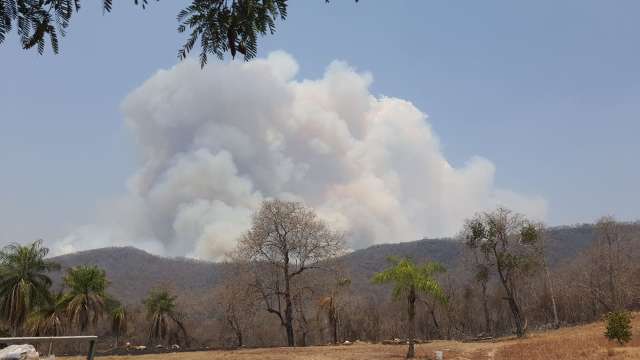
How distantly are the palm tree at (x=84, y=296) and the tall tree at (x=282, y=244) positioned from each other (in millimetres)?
19573

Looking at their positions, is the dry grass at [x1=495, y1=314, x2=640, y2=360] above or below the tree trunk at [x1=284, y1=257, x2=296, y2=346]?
below

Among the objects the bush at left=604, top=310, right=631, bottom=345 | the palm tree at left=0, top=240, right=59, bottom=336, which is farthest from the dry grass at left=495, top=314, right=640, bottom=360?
the palm tree at left=0, top=240, right=59, bottom=336

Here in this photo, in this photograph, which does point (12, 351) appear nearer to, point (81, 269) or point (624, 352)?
point (624, 352)

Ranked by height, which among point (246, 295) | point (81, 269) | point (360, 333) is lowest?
point (360, 333)

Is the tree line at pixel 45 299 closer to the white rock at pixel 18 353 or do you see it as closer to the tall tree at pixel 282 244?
the tall tree at pixel 282 244

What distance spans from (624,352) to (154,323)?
203 feet

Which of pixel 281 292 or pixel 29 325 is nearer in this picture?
pixel 281 292

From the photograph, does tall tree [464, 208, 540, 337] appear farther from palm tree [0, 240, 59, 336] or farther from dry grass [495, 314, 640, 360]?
palm tree [0, 240, 59, 336]

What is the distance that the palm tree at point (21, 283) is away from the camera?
157ft

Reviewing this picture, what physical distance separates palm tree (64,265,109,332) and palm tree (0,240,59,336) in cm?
506

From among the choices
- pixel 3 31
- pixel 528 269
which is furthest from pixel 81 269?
pixel 3 31

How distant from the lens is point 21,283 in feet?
157

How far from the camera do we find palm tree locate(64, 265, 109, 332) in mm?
55219

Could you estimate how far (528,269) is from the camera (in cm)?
5056
